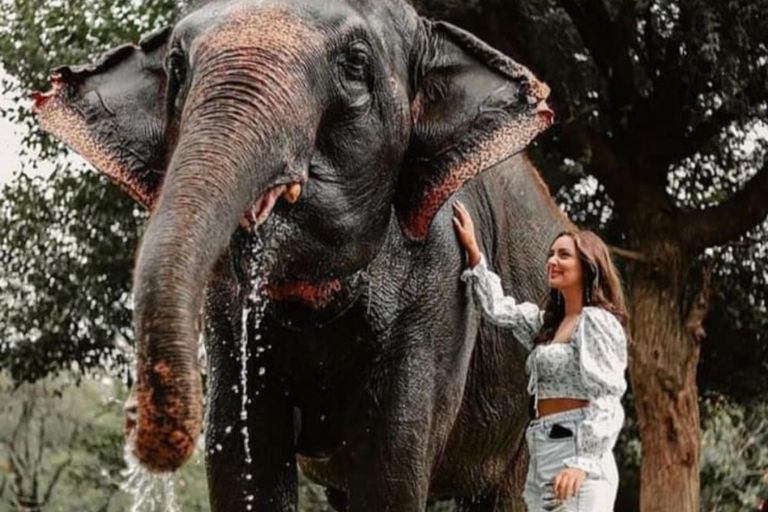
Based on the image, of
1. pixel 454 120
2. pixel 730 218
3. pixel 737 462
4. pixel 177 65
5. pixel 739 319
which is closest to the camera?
pixel 177 65

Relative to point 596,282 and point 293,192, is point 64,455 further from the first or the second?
point 293,192

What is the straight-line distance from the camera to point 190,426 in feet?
10.4

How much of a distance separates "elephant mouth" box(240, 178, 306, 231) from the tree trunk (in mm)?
9705

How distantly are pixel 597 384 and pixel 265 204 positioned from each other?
1.30 metres

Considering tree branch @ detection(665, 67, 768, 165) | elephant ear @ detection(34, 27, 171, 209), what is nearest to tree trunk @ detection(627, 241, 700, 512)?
tree branch @ detection(665, 67, 768, 165)

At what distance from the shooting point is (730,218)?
13.6m

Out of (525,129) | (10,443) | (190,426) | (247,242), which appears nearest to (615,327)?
(525,129)

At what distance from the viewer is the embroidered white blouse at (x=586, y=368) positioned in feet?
15.5

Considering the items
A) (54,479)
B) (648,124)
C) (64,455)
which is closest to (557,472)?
(648,124)

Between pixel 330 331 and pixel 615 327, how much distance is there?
804 millimetres

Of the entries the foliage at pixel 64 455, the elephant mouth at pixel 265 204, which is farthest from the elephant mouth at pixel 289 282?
the foliage at pixel 64 455

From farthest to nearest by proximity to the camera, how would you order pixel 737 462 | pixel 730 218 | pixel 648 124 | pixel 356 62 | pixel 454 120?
pixel 737 462 < pixel 648 124 < pixel 730 218 < pixel 454 120 < pixel 356 62

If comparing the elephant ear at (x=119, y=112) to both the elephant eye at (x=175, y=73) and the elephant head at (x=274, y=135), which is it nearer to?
the elephant head at (x=274, y=135)

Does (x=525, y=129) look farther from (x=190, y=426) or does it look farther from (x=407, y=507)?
(x=190, y=426)
